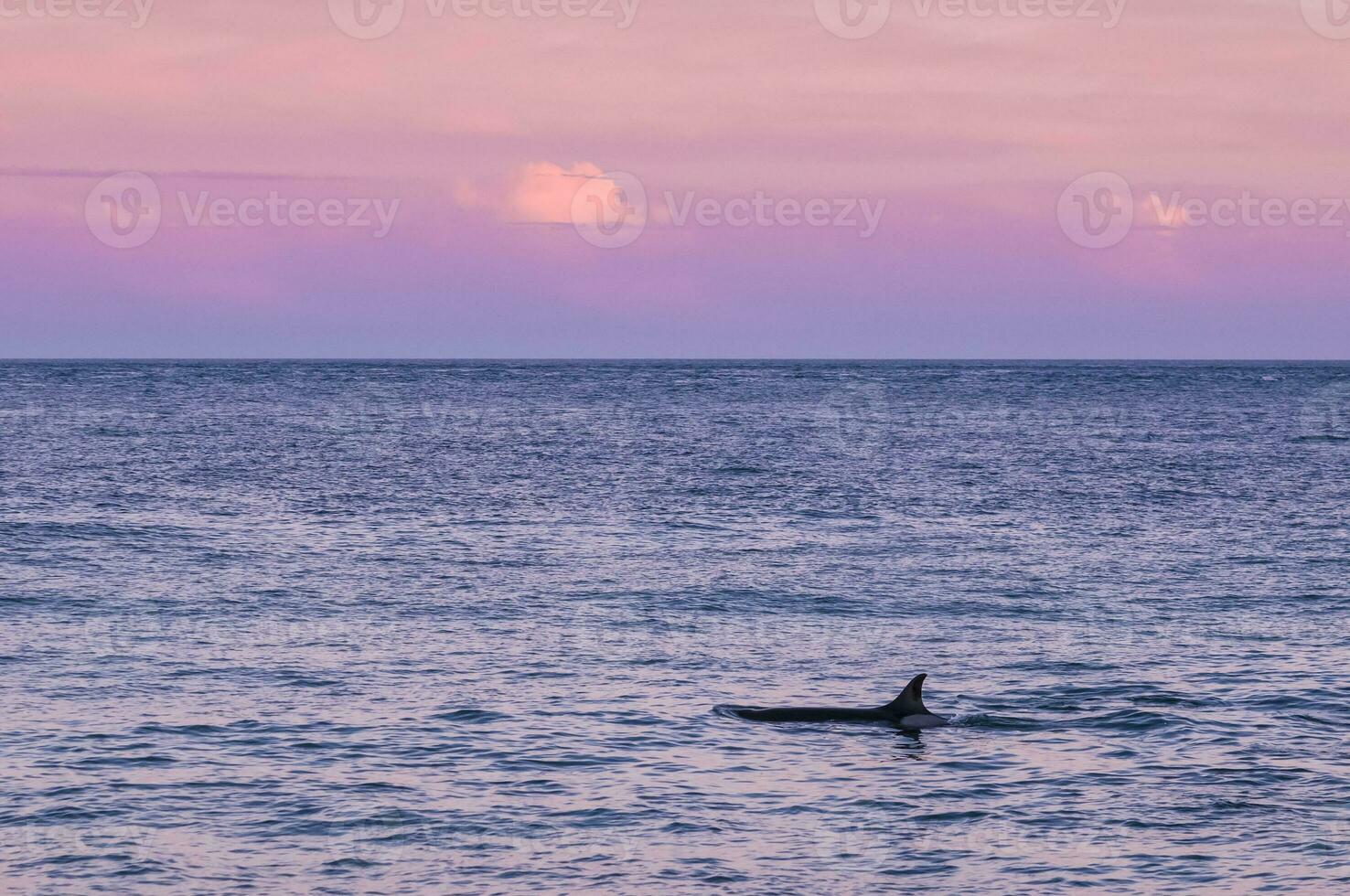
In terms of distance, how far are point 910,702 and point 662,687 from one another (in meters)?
5.65

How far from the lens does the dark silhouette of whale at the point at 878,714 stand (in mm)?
28359

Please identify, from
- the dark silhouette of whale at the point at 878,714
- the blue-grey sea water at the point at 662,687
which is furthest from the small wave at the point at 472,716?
the dark silhouette of whale at the point at 878,714

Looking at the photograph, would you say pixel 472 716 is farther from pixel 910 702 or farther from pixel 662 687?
pixel 910 702

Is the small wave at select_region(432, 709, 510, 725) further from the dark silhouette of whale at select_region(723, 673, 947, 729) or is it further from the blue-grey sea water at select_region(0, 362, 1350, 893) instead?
the dark silhouette of whale at select_region(723, 673, 947, 729)

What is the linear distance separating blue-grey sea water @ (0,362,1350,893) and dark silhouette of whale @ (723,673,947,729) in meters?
0.71

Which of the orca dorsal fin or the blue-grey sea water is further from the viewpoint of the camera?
the orca dorsal fin

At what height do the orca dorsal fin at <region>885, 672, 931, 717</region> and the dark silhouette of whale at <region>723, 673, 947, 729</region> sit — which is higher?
the orca dorsal fin at <region>885, 672, 931, 717</region>

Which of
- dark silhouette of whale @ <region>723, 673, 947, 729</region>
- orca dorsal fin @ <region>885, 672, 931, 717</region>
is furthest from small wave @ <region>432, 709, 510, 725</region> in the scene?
orca dorsal fin @ <region>885, 672, 931, 717</region>

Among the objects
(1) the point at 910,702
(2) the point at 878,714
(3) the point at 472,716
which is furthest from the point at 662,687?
(1) the point at 910,702

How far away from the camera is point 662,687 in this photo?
31.6 m

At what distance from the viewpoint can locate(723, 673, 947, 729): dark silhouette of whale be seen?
28.4 meters

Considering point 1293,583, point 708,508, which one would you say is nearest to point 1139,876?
point 1293,583

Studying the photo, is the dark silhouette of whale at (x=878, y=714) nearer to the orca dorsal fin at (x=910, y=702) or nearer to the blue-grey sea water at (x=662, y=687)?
the orca dorsal fin at (x=910, y=702)

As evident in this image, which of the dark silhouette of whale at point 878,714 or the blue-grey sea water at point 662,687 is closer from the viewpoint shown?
the blue-grey sea water at point 662,687
